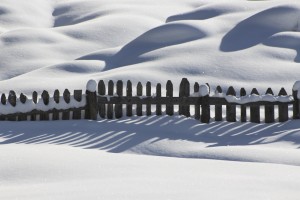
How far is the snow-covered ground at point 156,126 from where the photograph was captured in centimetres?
557

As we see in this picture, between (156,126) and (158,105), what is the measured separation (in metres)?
0.65

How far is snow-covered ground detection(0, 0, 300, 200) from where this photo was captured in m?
5.57

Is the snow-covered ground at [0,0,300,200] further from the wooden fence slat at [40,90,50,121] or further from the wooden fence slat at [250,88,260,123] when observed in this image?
the wooden fence slat at [40,90,50,121]

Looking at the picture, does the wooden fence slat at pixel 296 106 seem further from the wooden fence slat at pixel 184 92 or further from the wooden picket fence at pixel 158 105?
the wooden fence slat at pixel 184 92

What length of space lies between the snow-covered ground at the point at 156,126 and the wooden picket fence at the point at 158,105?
229 millimetres

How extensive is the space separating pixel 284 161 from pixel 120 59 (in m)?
12.0

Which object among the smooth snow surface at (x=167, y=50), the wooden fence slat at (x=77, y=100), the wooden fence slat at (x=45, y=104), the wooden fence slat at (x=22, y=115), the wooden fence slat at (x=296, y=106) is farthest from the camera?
the smooth snow surface at (x=167, y=50)

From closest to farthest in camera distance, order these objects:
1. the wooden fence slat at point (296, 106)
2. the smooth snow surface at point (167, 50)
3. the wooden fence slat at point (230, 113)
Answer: the wooden fence slat at point (296, 106) → the wooden fence slat at point (230, 113) → the smooth snow surface at point (167, 50)

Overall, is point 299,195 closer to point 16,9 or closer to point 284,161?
point 284,161

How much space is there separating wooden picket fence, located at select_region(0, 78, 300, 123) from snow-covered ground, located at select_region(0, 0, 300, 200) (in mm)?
229

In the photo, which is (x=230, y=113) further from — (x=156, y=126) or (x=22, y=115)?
(x=22, y=115)

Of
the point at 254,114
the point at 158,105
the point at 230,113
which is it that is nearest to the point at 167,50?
the point at 158,105

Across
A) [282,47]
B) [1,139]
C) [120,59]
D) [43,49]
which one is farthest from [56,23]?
[1,139]

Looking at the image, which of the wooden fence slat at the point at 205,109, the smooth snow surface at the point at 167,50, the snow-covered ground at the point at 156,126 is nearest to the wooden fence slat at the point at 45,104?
the snow-covered ground at the point at 156,126
